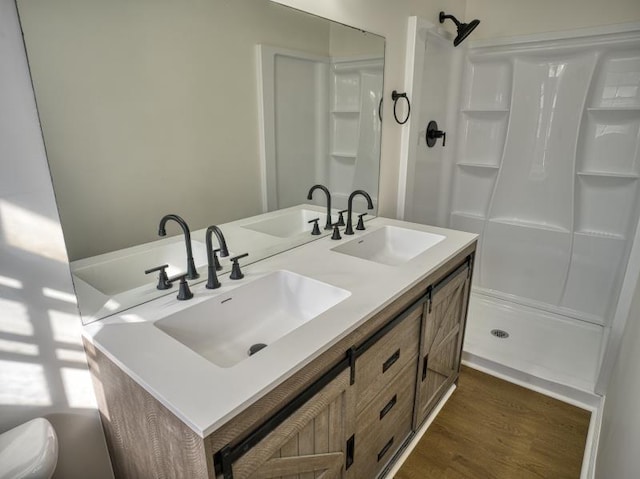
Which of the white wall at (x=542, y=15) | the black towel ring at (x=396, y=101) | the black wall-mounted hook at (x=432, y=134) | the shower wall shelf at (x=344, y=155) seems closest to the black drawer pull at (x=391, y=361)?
the shower wall shelf at (x=344, y=155)

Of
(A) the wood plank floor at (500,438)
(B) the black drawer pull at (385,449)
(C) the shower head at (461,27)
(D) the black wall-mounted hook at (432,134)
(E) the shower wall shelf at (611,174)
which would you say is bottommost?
(A) the wood plank floor at (500,438)

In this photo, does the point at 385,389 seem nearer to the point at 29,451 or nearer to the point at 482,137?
the point at 29,451

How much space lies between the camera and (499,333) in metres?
2.72

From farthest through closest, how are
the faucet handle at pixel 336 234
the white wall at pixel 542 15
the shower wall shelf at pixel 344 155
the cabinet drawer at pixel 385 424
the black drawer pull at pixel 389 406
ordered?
the white wall at pixel 542 15 → the shower wall shelf at pixel 344 155 → the faucet handle at pixel 336 234 → the black drawer pull at pixel 389 406 → the cabinet drawer at pixel 385 424

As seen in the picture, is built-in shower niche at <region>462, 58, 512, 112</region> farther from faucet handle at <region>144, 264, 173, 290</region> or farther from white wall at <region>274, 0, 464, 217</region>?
faucet handle at <region>144, 264, 173, 290</region>

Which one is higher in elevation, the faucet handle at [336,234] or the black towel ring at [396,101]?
the black towel ring at [396,101]

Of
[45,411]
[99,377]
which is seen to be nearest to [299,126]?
[99,377]

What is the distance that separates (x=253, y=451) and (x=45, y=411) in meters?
0.64

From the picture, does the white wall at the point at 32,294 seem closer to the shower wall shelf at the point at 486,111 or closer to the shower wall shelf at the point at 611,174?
the shower wall shelf at the point at 486,111

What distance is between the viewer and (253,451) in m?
0.88

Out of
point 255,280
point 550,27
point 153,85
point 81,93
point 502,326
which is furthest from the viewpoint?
point 502,326

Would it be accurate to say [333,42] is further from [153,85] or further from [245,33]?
[153,85]

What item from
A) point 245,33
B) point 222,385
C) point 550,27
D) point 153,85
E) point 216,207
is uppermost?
point 550,27

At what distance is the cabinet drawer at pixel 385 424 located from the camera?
4.48 ft
